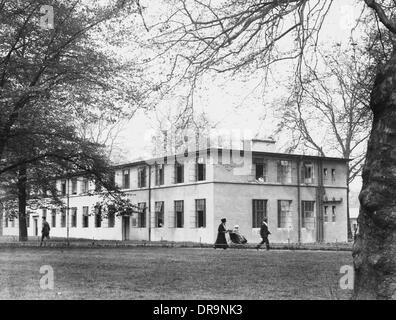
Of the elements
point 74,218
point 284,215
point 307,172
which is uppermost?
point 307,172

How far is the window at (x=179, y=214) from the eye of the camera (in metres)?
45.0

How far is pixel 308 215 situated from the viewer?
4691cm

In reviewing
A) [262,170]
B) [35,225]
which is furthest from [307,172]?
[35,225]

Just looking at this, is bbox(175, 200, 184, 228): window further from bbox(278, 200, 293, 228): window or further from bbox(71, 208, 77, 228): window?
bbox(71, 208, 77, 228): window

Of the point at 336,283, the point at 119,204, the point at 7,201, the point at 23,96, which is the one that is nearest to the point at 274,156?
the point at 119,204

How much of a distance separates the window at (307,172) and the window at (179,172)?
9671 mm

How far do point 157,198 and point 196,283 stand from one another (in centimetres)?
3568

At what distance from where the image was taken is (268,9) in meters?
11.9

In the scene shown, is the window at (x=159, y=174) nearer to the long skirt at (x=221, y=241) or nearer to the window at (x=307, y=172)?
the window at (x=307, y=172)

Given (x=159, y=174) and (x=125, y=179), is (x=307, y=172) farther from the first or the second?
(x=125, y=179)

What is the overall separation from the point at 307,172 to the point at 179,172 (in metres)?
10.3

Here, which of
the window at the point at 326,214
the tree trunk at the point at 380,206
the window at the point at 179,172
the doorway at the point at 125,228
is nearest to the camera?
the tree trunk at the point at 380,206

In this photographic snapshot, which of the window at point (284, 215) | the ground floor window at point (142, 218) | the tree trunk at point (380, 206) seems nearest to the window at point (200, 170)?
the window at point (284, 215)
